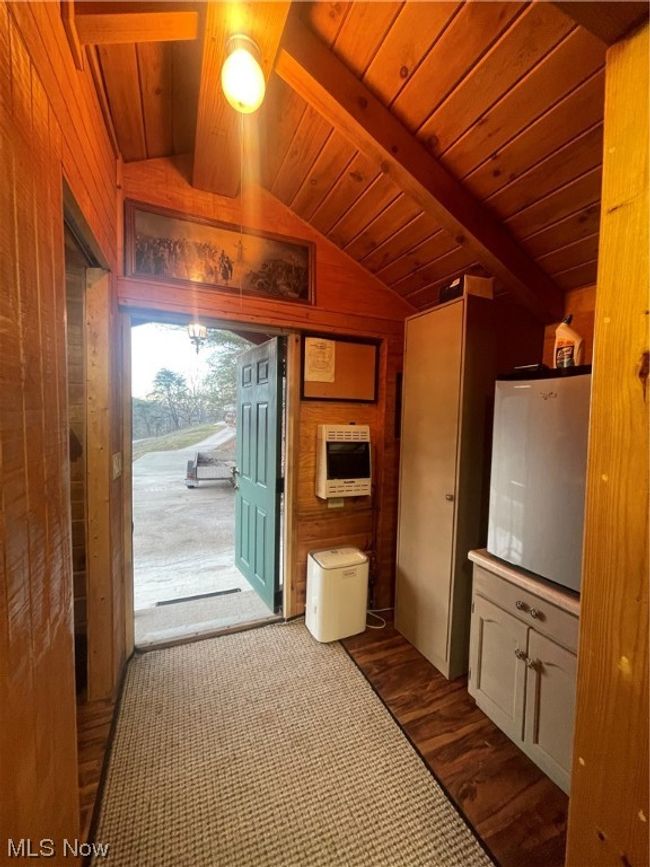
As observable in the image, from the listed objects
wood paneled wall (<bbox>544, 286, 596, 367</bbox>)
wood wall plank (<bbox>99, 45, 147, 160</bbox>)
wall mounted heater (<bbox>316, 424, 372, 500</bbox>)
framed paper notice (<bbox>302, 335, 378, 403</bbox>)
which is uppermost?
wood wall plank (<bbox>99, 45, 147, 160</bbox>)

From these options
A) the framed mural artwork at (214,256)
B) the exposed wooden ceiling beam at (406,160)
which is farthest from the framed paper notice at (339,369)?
the exposed wooden ceiling beam at (406,160)

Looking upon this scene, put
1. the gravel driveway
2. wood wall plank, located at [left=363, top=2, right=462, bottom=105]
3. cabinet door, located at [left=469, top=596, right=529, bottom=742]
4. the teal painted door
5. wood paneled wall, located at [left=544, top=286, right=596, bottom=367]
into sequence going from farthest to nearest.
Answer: the gravel driveway
the teal painted door
wood paneled wall, located at [left=544, top=286, right=596, bottom=367]
cabinet door, located at [left=469, top=596, right=529, bottom=742]
wood wall plank, located at [left=363, top=2, right=462, bottom=105]

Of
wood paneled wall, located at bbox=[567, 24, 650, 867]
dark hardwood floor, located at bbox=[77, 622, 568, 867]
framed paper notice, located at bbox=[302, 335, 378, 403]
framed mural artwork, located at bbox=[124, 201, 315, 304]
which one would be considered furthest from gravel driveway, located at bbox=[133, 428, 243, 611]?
wood paneled wall, located at bbox=[567, 24, 650, 867]

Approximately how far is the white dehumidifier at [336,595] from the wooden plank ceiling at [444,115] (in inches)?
80.8

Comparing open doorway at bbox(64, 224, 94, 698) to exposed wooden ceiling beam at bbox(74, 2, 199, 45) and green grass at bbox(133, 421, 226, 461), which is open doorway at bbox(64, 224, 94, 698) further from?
green grass at bbox(133, 421, 226, 461)

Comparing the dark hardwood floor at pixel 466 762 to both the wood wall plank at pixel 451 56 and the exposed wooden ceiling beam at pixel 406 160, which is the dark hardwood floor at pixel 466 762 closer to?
the exposed wooden ceiling beam at pixel 406 160

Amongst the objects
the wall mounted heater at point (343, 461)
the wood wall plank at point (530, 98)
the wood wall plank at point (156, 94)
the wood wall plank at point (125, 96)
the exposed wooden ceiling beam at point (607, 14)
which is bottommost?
the wall mounted heater at point (343, 461)

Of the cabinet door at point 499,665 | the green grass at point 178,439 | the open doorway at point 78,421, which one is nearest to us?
the cabinet door at point 499,665

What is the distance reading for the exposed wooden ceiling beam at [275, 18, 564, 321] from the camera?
125 cm

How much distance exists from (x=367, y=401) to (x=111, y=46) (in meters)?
2.07

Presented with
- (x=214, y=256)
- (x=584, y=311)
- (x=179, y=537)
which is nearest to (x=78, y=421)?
(x=214, y=256)

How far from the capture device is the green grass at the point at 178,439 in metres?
7.70

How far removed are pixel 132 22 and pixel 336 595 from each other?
2.67 m

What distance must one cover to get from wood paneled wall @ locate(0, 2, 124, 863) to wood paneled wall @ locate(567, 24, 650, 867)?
1046 mm
